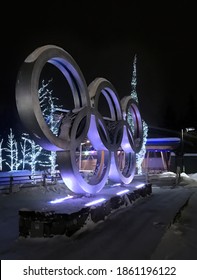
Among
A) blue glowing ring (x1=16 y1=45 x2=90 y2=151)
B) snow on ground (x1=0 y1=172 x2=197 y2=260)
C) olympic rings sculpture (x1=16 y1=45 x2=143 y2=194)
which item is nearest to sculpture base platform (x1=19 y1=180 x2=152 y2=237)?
snow on ground (x1=0 y1=172 x2=197 y2=260)

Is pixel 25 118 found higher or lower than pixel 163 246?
higher

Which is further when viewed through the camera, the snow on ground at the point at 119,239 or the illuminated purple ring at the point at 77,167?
the illuminated purple ring at the point at 77,167

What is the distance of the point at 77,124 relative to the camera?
1363cm

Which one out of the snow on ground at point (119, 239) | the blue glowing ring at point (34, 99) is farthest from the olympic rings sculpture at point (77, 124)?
the snow on ground at point (119, 239)

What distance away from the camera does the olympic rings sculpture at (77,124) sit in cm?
1155

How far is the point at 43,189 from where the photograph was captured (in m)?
22.3

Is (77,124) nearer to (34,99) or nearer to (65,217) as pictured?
(34,99)

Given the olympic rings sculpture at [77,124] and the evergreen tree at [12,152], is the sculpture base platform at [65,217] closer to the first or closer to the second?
the olympic rings sculpture at [77,124]

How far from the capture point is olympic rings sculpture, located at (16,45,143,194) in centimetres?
1155

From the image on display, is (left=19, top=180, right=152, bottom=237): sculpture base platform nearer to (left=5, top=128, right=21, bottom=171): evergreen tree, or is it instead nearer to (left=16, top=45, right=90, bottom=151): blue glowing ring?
(left=16, top=45, right=90, bottom=151): blue glowing ring

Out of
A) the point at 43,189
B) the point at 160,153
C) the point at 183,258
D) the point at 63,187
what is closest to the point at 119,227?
the point at 183,258

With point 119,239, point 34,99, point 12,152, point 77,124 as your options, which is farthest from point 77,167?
point 12,152

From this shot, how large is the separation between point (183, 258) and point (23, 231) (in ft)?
14.9

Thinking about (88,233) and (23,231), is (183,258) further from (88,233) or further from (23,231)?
(23,231)
